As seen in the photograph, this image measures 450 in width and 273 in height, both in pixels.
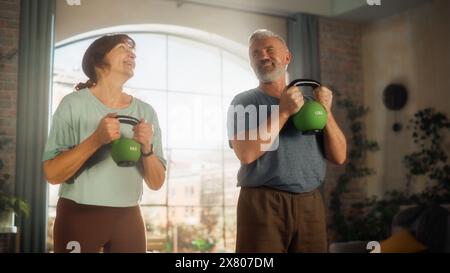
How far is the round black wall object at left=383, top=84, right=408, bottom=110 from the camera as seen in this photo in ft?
10.0

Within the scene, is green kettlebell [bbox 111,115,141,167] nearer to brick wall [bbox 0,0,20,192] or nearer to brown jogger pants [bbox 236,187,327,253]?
brown jogger pants [bbox 236,187,327,253]

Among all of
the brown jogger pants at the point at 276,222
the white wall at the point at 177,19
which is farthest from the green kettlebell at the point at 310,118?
the white wall at the point at 177,19

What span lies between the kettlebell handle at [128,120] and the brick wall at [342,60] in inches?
44.3

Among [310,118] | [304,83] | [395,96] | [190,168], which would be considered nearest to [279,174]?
[310,118]

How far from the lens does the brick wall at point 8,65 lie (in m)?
2.52

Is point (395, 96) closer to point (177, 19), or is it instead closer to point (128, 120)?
point (177, 19)

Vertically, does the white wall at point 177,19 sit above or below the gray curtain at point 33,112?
above

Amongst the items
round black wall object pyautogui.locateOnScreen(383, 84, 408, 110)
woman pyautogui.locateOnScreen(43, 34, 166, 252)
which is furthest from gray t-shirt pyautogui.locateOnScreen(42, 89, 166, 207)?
round black wall object pyautogui.locateOnScreen(383, 84, 408, 110)

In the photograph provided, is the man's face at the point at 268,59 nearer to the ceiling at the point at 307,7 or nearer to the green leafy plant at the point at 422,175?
the ceiling at the point at 307,7

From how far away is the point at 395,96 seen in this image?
3244 millimetres

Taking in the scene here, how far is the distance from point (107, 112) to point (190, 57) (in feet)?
9.13

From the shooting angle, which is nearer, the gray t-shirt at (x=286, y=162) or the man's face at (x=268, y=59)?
the gray t-shirt at (x=286, y=162)
